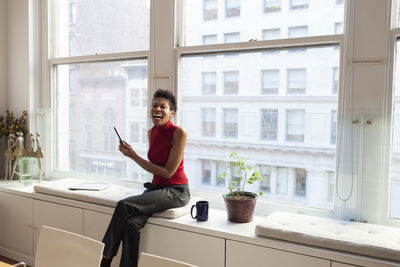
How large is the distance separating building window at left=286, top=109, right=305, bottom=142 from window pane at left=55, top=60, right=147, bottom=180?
137 cm

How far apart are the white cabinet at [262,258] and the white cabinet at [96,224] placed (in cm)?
102

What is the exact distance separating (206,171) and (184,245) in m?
0.83

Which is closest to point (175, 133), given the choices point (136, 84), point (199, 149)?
point (199, 149)

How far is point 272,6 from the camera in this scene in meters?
2.84

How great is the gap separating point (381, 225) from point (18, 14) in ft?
13.2

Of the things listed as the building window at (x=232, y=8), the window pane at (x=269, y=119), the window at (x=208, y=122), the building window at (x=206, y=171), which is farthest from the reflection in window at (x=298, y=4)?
the building window at (x=206, y=171)

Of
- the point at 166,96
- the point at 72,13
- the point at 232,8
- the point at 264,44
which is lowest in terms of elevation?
the point at 166,96

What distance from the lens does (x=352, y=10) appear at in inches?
97.7

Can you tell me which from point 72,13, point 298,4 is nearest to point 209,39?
point 298,4

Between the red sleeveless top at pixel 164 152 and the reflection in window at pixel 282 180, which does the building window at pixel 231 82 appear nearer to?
the red sleeveless top at pixel 164 152

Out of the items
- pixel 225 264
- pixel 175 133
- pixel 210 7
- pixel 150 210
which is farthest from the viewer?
pixel 210 7

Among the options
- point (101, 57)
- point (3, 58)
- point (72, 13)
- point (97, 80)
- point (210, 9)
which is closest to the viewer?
point (210, 9)

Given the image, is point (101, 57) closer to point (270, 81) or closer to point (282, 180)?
point (270, 81)

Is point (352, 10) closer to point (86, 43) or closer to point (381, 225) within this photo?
point (381, 225)
